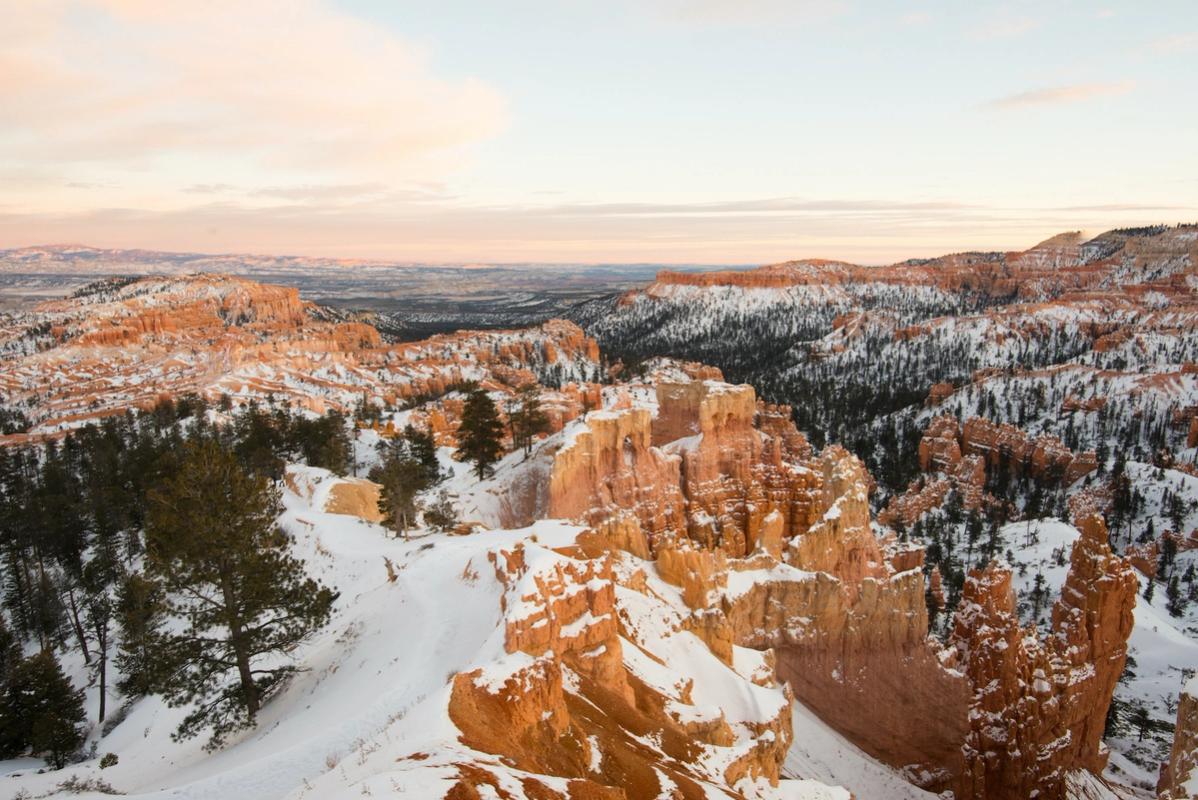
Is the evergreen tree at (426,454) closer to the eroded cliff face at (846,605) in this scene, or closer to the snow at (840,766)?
the eroded cliff face at (846,605)

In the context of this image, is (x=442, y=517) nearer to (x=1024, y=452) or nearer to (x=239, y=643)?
(x=239, y=643)

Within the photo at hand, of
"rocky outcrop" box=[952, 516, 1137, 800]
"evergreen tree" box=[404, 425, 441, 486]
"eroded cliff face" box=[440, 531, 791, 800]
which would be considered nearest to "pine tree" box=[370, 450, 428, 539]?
"evergreen tree" box=[404, 425, 441, 486]

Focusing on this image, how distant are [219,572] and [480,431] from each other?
76.5 feet

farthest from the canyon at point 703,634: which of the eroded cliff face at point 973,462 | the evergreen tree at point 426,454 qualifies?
the evergreen tree at point 426,454

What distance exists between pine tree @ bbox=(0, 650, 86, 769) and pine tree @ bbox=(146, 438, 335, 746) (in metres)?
4.12

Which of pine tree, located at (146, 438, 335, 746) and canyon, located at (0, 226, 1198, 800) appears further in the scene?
pine tree, located at (146, 438, 335, 746)

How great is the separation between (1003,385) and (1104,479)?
43334mm

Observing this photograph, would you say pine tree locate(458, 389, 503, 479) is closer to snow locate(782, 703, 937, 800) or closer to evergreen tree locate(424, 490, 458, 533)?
evergreen tree locate(424, 490, 458, 533)

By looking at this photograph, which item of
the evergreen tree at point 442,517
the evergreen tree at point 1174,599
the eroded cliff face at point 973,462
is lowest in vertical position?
the evergreen tree at point 1174,599

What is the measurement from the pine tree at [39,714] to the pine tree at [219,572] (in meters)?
4.12

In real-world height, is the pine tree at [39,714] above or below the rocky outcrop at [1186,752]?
below

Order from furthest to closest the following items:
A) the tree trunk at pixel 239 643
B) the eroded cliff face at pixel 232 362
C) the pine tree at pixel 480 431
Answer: the eroded cliff face at pixel 232 362 → the pine tree at pixel 480 431 → the tree trunk at pixel 239 643

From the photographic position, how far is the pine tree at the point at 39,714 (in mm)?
16938

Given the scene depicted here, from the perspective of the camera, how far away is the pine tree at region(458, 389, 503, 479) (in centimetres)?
3844
